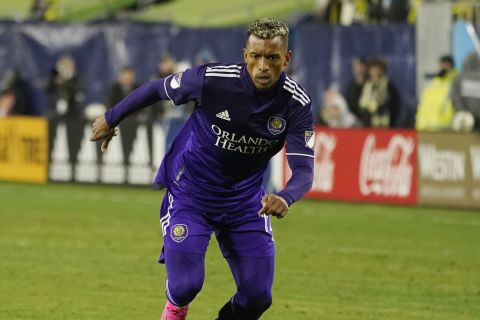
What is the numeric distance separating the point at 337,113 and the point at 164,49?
4.69 metres

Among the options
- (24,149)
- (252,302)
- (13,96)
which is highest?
(252,302)

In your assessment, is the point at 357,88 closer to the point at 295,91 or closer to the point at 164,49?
the point at 164,49

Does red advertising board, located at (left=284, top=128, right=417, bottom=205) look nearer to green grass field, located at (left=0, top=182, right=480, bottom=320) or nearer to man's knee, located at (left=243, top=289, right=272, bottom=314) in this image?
green grass field, located at (left=0, top=182, right=480, bottom=320)

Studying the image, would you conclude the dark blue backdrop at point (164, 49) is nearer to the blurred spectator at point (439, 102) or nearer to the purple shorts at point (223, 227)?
the blurred spectator at point (439, 102)

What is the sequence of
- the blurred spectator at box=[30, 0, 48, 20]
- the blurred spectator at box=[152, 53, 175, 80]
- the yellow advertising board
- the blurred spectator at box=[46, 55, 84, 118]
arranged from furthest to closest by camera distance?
the blurred spectator at box=[30, 0, 48, 20] → the blurred spectator at box=[46, 55, 84, 118] → the blurred spectator at box=[152, 53, 175, 80] → the yellow advertising board

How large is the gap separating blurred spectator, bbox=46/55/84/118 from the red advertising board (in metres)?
6.43

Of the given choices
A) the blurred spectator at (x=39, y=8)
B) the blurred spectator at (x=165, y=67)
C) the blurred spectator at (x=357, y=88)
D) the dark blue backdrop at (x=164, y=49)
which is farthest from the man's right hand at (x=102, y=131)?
the blurred spectator at (x=39, y=8)

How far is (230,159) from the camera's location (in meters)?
8.62

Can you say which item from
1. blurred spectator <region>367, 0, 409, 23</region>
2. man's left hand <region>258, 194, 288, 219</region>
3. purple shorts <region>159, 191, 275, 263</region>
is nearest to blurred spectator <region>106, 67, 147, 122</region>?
blurred spectator <region>367, 0, 409, 23</region>

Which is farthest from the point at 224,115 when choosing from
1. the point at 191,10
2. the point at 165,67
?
the point at 191,10

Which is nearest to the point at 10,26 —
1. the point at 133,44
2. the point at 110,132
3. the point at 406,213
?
the point at 133,44

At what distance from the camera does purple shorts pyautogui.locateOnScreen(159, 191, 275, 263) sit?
8555 millimetres

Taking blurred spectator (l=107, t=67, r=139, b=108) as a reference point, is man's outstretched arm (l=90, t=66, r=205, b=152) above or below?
above

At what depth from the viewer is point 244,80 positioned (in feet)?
27.7
